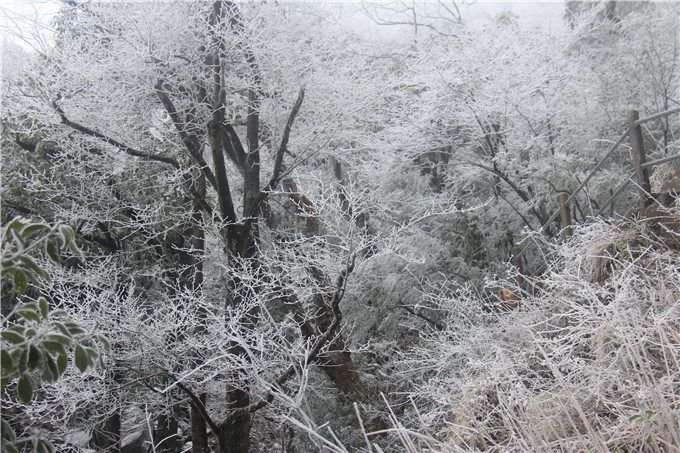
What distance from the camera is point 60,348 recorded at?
58.6 inches

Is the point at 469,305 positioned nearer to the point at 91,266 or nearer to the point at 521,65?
the point at 521,65

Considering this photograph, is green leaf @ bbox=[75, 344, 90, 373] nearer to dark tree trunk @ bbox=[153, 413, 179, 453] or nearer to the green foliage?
the green foliage

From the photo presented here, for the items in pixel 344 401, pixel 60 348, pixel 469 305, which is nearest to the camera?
pixel 60 348

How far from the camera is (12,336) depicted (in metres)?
1.47

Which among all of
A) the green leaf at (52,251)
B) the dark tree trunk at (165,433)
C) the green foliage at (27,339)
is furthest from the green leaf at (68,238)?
the dark tree trunk at (165,433)

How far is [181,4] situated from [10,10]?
222 cm

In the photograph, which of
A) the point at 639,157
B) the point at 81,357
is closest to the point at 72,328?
the point at 81,357

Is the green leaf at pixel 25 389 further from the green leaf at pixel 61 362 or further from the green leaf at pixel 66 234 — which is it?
the green leaf at pixel 66 234

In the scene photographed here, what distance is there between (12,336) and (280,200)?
30.0 feet

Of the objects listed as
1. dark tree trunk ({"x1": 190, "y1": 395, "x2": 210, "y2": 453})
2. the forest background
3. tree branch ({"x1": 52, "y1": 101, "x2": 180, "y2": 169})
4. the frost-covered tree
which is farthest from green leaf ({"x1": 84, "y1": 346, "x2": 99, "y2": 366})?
dark tree trunk ({"x1": 190, "y1": 395, "x2": 210, "y2": 453})

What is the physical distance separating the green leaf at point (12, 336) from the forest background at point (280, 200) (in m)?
3.85

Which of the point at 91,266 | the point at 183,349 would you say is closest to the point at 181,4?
the point at 91,266

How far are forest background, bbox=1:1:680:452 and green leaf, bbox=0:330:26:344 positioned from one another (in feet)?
12.6

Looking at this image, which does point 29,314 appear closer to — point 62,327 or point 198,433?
point 62,327
